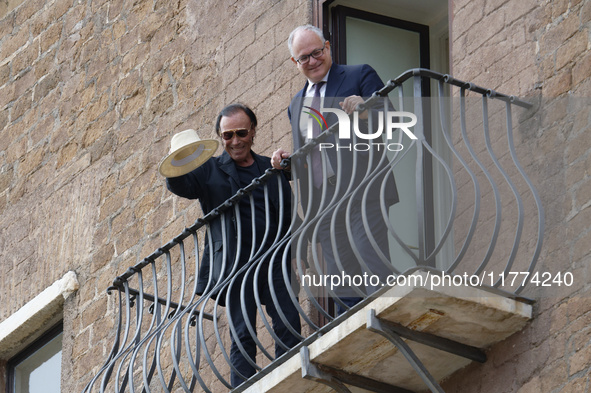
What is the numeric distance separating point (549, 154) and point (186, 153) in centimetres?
185

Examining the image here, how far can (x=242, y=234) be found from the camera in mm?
7734

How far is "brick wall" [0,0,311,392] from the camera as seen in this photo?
9.30 meters

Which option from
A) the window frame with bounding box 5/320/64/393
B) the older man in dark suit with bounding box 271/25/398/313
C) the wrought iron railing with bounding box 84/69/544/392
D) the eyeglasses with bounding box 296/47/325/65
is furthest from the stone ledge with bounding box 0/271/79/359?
the eyeglasses with bounding box 296/47/325/65

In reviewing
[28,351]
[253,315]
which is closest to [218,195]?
[253,315]

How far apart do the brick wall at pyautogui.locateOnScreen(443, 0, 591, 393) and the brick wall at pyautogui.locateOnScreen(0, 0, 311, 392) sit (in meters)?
1.65

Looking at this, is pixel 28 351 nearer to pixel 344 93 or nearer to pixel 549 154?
pixel 344 93

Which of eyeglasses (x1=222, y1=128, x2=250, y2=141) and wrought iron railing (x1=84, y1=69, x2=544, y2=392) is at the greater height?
eyeglasses (x1=222, y1=128, x2=250, y2=141)

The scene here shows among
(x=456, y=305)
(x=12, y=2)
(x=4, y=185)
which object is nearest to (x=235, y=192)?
(x=456, y=305)

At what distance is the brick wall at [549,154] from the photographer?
6.57 m

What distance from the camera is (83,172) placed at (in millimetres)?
10219

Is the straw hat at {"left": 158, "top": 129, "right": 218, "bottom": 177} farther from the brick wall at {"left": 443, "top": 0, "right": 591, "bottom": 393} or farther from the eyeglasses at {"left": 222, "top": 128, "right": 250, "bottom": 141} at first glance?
the brick wall at {"left": 443, "top": 0, "right": 591, "bottom": 393}

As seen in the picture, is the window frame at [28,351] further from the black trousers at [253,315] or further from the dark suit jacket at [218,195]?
the black trousers at [253,315]

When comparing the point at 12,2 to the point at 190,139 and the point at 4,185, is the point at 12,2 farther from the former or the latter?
the point at 190,139

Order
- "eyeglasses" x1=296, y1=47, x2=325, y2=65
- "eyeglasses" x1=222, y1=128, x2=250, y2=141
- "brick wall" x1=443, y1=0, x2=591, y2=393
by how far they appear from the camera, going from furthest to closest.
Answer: "eyeglasses" x1=222, y1=128, x2=250, y2=141, "eyeglasses" x1=296, y1=47, x2=325, y2=65, "brick wall" x1=443, y1=0, x2=591, y2=393
